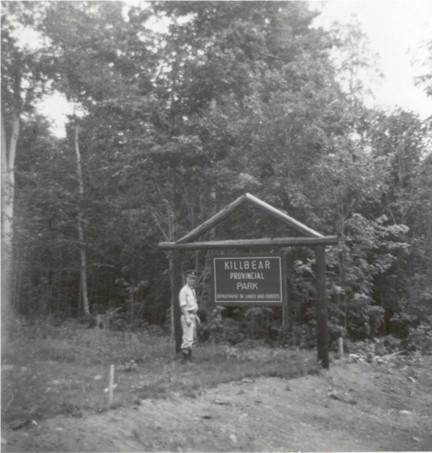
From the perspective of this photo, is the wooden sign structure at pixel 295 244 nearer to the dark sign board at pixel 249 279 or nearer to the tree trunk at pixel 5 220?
the dark sign board at pixel 249 279

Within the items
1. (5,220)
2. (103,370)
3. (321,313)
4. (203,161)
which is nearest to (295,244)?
(321,313)

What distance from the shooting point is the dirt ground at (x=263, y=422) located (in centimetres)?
638

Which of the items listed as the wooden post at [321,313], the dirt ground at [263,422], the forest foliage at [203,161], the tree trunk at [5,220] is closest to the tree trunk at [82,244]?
the forest foliage at [203,161]

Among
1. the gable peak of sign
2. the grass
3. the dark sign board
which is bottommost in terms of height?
the grass

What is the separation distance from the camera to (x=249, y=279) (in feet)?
35.6

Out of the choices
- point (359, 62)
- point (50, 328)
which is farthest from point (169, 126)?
point (359, 62)

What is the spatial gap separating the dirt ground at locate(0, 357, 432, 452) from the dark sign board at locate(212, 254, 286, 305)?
1648mm

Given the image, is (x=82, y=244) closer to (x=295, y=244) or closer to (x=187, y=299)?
(x=187, y=299)

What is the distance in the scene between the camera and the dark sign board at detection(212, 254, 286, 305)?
1070cm

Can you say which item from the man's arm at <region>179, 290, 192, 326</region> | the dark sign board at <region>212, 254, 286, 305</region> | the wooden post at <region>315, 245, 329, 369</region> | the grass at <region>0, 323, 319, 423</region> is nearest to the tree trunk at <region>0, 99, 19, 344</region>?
the grass at <region>0, 323, 319, 423</region>

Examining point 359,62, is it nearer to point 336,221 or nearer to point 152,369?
point 336,221

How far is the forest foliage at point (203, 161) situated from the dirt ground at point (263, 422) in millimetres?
5781

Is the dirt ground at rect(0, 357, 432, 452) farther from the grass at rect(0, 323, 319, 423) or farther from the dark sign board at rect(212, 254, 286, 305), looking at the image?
the dark sign board at rect(212, 254, 286, 305)

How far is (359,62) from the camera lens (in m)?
27.9
